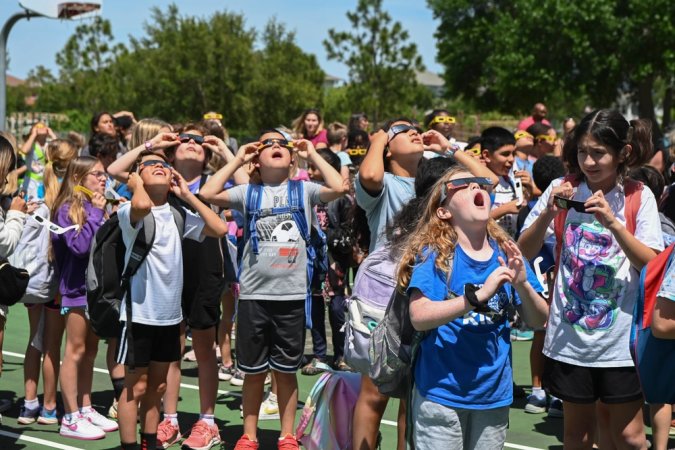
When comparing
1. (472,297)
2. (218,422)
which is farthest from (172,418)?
(472,297)

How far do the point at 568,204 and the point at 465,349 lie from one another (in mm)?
902

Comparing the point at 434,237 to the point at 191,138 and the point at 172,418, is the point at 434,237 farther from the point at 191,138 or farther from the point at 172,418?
the point at 172,418

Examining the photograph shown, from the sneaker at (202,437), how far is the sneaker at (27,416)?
1.40m

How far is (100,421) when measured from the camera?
7004 millimetres

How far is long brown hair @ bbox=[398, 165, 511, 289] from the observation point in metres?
4.22

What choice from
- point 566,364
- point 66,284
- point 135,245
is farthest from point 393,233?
point 66,284

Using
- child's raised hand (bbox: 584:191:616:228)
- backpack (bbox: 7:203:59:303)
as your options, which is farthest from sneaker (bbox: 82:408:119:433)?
child's raised hand (bbox: 584:191:616:228)

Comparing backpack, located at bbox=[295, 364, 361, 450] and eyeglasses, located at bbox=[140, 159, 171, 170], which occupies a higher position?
eyeglasses, located at bbox=[140, 159, 171, 170]

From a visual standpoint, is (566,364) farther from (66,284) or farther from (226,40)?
(226,40)

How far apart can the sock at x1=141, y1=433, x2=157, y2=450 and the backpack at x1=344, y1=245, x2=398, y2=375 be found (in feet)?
4.72

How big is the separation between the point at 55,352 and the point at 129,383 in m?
1.49

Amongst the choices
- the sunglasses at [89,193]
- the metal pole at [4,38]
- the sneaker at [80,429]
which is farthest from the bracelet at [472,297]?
the metal pole at [4,38]

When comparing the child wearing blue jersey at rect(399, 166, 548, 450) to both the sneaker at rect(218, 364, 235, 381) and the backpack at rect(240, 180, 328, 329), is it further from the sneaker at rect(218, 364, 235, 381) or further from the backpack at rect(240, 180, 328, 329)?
the sneaker at rect(218, 364, 235, 381)

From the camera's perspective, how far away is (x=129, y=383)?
5.83 meters
